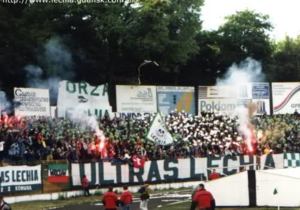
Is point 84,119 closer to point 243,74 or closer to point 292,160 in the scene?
point 292,160

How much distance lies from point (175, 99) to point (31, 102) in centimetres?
1551

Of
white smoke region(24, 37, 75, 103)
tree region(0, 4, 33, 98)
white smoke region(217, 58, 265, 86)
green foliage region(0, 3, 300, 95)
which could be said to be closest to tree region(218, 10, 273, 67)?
white smoke region(217, 58, 265, 86)

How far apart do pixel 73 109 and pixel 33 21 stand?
1698cm

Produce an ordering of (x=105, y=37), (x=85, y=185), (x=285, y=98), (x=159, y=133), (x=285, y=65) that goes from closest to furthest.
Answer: (x=85, y=185)
(x=159, y=133)
(x=285, y=98)
(x=105, y=37)
(x=285, y=65)

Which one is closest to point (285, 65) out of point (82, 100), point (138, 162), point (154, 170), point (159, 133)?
point (82, 100)

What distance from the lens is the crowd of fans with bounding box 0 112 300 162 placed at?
40.1 metres

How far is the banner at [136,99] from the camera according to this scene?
55062 mm

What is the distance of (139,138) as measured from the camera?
47719 mm

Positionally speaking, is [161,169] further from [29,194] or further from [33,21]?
[33,21]

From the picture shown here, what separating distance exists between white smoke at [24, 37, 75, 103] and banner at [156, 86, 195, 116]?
977cm

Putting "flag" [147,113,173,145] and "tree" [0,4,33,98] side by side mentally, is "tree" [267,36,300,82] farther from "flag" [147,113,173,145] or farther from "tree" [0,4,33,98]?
"flag" [147,113,173,145]

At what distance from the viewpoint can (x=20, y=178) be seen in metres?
36.5

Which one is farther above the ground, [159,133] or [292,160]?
[159,133]

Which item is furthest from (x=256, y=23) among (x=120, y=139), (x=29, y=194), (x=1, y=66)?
(x=29, y=194)
